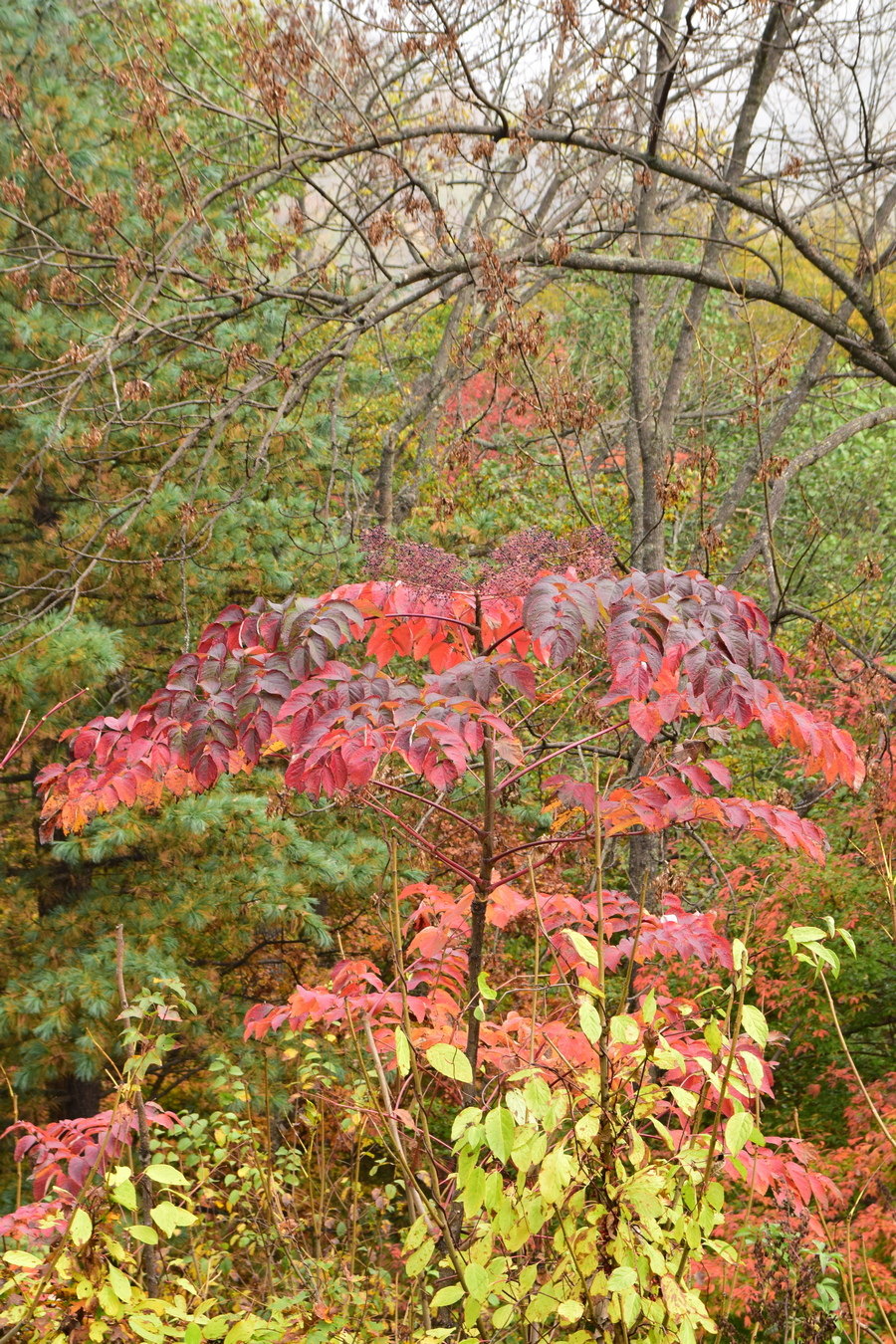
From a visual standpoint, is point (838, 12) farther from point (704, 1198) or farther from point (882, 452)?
point (704, 1198)

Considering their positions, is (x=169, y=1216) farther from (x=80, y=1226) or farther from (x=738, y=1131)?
(x=738, y=1131)

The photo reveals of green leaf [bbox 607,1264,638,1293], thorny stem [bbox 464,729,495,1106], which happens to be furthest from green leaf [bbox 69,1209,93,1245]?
green leaf [bbox 607,1264,638,1293]

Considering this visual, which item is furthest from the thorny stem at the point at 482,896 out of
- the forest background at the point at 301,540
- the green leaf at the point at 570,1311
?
the green leaf at the point at 570,1311

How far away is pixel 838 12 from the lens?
6223 mm

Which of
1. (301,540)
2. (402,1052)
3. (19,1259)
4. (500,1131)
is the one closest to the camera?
(500,1131)

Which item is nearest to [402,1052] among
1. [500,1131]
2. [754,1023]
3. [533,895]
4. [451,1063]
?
[451,1063]

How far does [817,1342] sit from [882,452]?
9.20m

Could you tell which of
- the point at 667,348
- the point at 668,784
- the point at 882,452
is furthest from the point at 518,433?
the point at 668,784

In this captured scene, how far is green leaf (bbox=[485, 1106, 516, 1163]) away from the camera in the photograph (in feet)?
4.47

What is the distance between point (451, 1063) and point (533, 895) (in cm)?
29

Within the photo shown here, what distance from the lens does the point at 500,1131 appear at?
1.38 m

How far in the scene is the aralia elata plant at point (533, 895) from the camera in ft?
4.99

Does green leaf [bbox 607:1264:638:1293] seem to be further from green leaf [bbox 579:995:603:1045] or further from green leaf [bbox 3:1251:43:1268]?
green leaf [bbox 3:1251:43:1268]

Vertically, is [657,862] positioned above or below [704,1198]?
below
